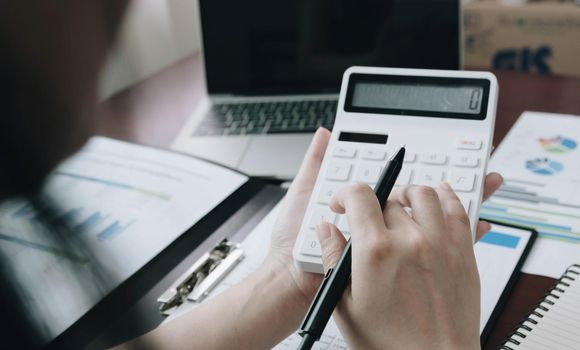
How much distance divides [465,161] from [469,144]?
0.02m

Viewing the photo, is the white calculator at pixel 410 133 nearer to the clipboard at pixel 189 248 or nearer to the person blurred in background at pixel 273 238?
the person blurred in background at pixel 273 238

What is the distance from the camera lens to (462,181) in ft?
1.77

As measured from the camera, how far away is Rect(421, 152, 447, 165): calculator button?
0.56 m

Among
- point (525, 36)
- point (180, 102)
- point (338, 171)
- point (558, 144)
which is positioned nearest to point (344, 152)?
point (338, 171)

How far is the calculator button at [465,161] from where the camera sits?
0.55 meters

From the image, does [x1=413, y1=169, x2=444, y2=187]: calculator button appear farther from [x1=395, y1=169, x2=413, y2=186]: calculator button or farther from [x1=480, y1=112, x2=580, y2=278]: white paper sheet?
[x1=480, y1=112, x2=580, y2=278]: white paper sheet

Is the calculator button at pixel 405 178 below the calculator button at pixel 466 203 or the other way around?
the other way around

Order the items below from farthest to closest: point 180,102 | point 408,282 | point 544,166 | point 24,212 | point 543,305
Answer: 1. point 180,102
2. point 544,166
3. point 543,305
4. point 408,282
5. point 24,212

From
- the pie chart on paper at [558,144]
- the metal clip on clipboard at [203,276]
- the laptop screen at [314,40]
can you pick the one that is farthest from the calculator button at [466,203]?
the laptop screen at [314,40]

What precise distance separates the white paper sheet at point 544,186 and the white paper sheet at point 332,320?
0.02 meters

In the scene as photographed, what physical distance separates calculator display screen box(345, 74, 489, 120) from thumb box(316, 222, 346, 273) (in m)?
0.20

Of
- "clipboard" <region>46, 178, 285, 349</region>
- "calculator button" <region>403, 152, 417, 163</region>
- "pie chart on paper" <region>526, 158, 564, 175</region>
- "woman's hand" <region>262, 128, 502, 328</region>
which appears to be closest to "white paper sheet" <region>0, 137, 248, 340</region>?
"clipboard" <region>46, 178, 285, 349</region>

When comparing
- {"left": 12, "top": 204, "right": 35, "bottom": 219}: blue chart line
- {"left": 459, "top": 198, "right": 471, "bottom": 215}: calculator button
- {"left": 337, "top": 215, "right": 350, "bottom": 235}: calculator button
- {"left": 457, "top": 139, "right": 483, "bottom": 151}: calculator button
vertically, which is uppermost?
{"left": 12, "top": 204, "right": 35, "bottom": 219}: blue chart line

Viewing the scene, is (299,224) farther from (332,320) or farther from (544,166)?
(544,166)
